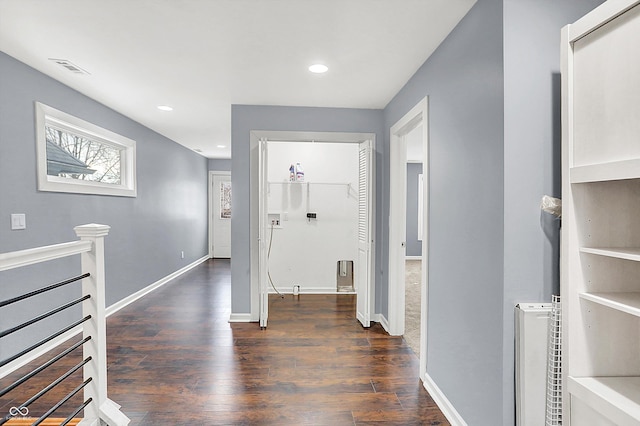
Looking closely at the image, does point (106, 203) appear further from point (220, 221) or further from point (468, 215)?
point (220, 221)

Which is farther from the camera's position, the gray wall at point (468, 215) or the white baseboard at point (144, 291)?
the white baseboard at point (144, 291)

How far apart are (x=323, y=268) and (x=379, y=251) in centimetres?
152

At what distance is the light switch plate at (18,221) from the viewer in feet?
8.96

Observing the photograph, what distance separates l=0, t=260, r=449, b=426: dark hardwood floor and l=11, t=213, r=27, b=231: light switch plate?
3.85ft

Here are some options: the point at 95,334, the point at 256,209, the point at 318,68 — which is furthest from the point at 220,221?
the point at 95,334

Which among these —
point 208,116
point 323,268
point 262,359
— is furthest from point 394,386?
point 208,116

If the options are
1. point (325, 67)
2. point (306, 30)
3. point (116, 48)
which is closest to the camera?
point (306, 30)

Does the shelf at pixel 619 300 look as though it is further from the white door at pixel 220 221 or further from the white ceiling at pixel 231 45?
the white door at pixel 220 221

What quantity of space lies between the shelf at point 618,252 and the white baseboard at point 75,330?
3721mm

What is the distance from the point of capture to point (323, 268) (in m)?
5.31

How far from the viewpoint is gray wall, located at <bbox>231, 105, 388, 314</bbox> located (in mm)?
3895

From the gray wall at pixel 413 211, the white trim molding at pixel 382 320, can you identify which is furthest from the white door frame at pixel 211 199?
the white trim molding at pixel 382 320

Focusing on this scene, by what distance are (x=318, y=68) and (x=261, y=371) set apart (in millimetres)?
2468

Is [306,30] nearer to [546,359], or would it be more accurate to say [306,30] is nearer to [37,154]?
[546,359]
